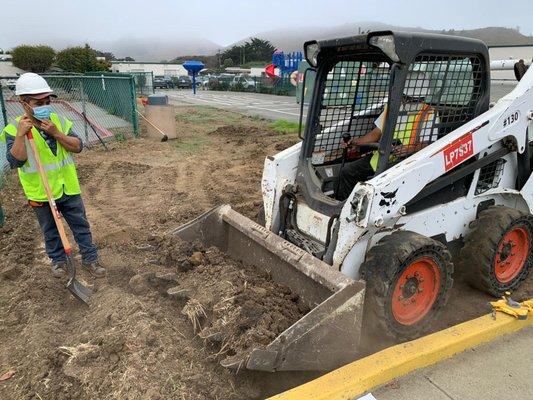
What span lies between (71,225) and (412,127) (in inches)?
124

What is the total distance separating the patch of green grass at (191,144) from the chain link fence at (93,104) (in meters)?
1.46

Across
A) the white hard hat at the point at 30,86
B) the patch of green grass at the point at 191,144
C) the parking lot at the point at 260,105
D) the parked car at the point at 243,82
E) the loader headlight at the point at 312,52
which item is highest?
the loader headlight at the point at 312,52

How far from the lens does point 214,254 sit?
3922 mm

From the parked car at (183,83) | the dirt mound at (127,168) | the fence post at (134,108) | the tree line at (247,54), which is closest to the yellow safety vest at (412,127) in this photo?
the dirt mound at (127,168)

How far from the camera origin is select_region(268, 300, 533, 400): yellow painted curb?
104 inches

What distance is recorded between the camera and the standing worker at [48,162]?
3.72 meters

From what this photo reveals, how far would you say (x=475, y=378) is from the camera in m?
2.91

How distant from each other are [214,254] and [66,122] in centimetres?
178

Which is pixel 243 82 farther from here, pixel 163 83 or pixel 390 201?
pixel 390 201

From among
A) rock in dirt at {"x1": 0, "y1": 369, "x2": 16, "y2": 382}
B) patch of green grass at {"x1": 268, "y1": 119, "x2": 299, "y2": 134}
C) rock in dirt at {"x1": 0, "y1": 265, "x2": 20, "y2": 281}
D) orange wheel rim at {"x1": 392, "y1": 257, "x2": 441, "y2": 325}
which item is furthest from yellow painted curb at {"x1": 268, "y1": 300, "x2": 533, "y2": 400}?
patch of green grass at {"x1": 268, "y1": 119, "x2": 299, "y2": 134}

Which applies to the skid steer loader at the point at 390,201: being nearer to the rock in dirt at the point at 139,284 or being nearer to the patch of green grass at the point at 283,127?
the rock in dirt at the point at 139,284

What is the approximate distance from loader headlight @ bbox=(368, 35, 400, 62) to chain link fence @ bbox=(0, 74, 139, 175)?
717 cm

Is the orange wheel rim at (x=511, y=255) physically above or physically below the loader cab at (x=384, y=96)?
below

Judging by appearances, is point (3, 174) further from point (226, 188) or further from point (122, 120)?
point (122, 120)
